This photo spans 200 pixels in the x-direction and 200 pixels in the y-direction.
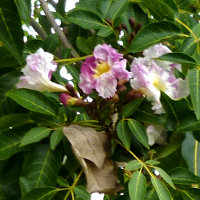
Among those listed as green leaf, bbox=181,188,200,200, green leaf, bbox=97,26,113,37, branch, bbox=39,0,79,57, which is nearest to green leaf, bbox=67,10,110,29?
green leaf, bbox=97,26,113,37

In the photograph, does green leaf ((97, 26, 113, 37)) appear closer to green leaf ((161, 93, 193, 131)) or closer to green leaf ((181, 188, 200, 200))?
green leaf ((161, 93, 193, 131))

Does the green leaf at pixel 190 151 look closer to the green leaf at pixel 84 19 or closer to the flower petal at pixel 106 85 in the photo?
the flower petal at pixel 106 85

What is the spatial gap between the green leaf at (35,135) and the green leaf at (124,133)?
150 mm

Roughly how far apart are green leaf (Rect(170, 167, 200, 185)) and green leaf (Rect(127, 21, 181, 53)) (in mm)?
275

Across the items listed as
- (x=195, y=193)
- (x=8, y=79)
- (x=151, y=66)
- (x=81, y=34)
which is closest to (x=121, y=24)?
(x=81, y=34)

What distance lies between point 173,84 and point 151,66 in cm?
6

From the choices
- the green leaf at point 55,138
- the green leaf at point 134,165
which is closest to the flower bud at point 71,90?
the green leaf at point 55,138

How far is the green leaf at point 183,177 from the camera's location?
3.43 ft

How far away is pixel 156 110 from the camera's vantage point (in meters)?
1.07

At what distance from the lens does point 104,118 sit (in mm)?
1098

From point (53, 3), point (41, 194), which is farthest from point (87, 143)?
point (53, 3)

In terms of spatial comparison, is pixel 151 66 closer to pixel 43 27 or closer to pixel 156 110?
pixel 156 110

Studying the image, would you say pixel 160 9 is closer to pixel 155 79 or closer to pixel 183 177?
pixel 155 79

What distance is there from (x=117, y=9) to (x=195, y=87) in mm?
337
